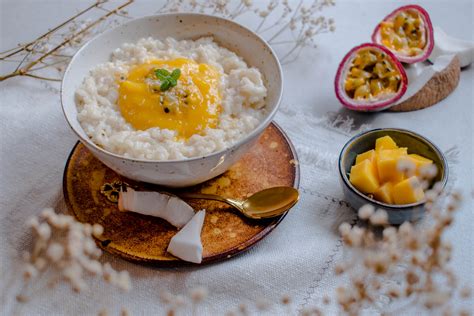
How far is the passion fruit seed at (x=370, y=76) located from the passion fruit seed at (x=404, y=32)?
0.22m

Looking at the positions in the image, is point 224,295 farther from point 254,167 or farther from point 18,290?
point 18,290

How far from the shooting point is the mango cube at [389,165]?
2.39 metres

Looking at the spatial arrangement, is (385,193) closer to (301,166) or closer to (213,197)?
(301,166)

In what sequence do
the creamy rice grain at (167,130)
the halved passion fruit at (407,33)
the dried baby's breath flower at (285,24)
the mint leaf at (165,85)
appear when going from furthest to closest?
the dried baby's breath flower at (285,24), the halved passion fruit at (407,33), the mint leaf at (165,85), the creamy rice grain at (167,130)

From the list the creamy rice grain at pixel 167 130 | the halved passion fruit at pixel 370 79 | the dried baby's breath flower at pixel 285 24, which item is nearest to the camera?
the creamy rice grain at pixel 167 130

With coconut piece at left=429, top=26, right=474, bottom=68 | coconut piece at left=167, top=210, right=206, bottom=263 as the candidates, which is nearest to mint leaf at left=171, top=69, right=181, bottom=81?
coconut piece at left=167, top=210, right=206, bottom=263

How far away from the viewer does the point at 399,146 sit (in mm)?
2652

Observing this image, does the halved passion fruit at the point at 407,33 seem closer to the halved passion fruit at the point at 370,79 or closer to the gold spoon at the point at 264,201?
the halved passion fruit at the point at 370,79

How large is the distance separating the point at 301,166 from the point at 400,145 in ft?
1.52

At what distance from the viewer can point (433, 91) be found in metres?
3.05

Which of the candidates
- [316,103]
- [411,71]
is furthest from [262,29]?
[411,71]

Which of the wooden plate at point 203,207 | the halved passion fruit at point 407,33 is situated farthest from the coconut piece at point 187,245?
the halved passion fruit at point 407,33

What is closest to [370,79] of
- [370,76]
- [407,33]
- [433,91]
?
[370,76]

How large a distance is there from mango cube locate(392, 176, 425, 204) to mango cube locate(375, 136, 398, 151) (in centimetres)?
25
